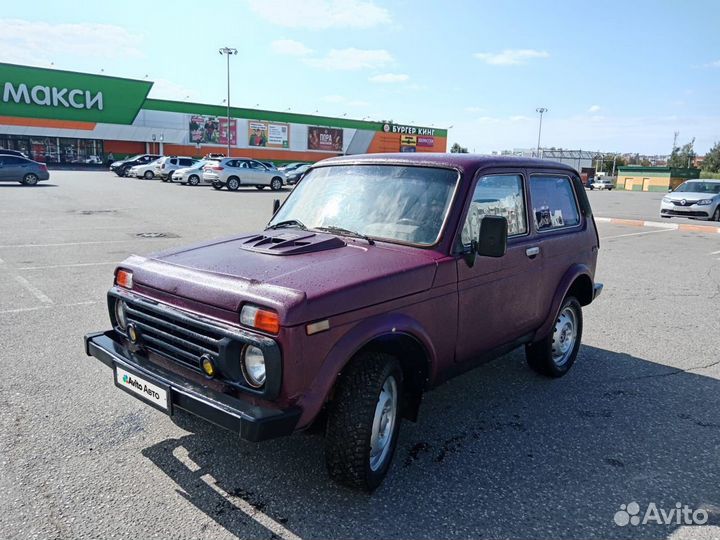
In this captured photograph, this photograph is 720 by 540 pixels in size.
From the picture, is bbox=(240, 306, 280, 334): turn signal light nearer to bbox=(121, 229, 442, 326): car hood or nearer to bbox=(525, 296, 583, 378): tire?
bbox=(121, 229, 442, 326): car hood

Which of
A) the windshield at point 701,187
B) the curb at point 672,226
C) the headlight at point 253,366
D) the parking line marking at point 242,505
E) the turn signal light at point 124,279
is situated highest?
the windshield at point 701,187

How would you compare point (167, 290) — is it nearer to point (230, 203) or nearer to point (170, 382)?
point (170, 382)

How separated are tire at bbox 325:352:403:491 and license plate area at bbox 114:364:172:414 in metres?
0.88

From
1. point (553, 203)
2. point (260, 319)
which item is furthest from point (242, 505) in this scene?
point (553, 203)

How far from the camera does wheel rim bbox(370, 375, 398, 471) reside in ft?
10.2

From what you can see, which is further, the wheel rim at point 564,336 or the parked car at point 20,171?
the parked car at point 20,171

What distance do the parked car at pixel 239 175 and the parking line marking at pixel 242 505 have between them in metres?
26.9

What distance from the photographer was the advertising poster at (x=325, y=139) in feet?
213

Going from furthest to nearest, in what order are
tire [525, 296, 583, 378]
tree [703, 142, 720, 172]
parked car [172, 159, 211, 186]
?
tree [703, 142, 720, 172] < parked car [172, 159, 211, 186] < tire [525, 296, 583, 378]

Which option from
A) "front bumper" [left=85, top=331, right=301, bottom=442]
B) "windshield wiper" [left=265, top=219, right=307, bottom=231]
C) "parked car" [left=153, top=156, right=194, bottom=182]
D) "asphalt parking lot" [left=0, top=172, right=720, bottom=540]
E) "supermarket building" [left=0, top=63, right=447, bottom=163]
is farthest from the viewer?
"supermarket building" [left=0, top=63, right=447, bottom=163]

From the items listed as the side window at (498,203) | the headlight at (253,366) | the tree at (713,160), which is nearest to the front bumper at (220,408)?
the headlight at (253,366)

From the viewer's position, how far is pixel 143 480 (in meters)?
3.15

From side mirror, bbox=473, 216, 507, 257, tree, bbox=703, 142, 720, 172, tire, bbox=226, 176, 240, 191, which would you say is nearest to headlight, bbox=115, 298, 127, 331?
side mirror, bbox=473, 216, 507, 257

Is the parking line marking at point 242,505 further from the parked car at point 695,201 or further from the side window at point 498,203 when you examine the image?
the parked car at point 695,201
